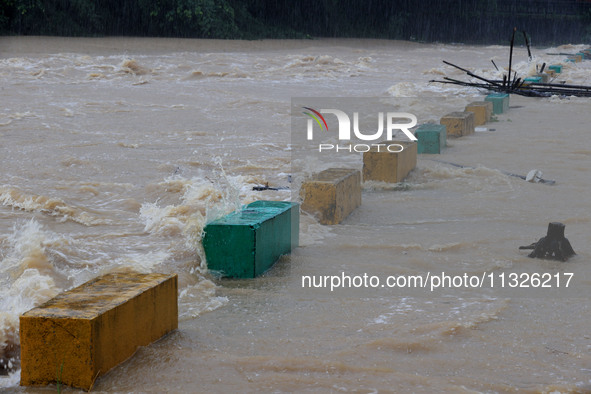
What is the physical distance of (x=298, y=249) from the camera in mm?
6316

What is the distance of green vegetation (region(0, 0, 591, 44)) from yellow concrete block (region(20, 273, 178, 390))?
3050 cm

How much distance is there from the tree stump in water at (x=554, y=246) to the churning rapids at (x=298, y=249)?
10 cm

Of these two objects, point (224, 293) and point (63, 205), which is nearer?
point (224, 293)

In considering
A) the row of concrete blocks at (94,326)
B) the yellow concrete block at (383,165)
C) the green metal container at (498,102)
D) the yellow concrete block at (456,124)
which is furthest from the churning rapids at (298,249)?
the yellow concrete block at (456,124)

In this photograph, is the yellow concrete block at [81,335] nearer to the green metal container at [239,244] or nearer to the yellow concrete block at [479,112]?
the green metal container at [239,244]

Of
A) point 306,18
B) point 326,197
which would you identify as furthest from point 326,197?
point 306,18

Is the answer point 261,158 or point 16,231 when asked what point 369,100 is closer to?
point 261,158

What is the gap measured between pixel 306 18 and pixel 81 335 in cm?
4290

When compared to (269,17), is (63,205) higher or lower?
lower

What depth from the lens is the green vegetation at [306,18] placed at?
110 ft

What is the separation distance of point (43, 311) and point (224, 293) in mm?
1621

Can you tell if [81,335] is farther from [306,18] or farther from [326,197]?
[306,18]

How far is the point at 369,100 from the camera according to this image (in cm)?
1961

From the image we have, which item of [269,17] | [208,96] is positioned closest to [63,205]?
[208,96]
